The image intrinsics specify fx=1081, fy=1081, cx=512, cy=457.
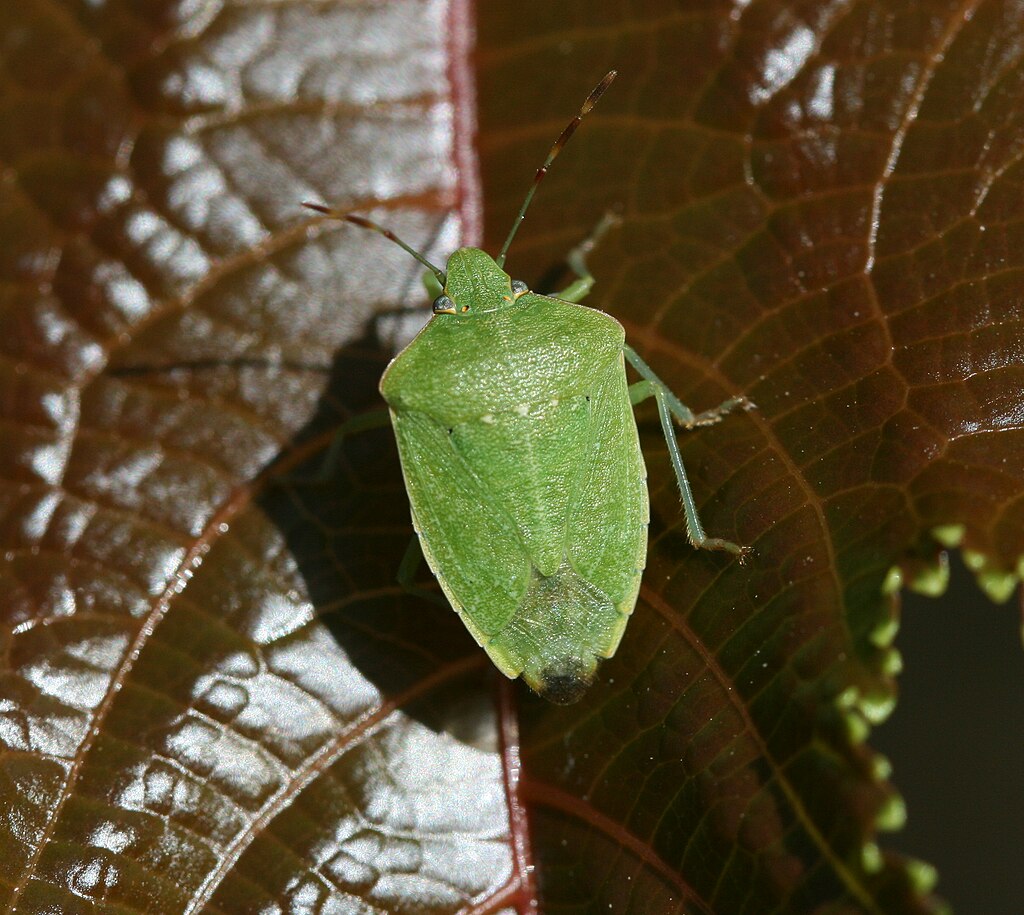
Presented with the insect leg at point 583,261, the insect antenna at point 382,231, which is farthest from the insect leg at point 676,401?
the insect antenna at point 382,231

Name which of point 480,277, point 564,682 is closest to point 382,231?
point 480,277

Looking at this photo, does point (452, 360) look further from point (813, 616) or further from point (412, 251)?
point (813, 616)

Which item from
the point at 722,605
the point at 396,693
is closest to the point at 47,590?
the point at 396,693

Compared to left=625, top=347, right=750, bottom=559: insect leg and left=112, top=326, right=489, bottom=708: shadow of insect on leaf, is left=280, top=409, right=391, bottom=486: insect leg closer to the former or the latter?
left=112, top=326, right=489, bottom=708: shadow of insect on leaf

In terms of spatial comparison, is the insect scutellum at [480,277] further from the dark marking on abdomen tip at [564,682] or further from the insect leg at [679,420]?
the dark marking on abdomen tip at [564,682]

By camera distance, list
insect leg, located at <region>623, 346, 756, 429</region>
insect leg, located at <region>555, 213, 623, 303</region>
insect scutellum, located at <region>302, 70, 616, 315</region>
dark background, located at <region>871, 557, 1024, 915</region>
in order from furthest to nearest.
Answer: dark background, located at <region>871, 557, 1024, 915</region>, insect leg, located at <region>555, 213, 623, 303</region>, insect scutellum, located at <region>302, 70, 616, 315</region>, insect leg, located at <region>623, 346, 756, 429</region>

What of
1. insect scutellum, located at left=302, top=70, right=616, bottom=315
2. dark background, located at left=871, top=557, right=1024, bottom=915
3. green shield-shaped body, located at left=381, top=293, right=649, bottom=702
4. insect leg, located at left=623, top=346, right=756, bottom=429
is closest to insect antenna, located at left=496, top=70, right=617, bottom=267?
insect scutellum, located at left=302, top=70, right=616, bottom=315

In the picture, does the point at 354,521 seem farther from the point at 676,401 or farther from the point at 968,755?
the point at 968,755
